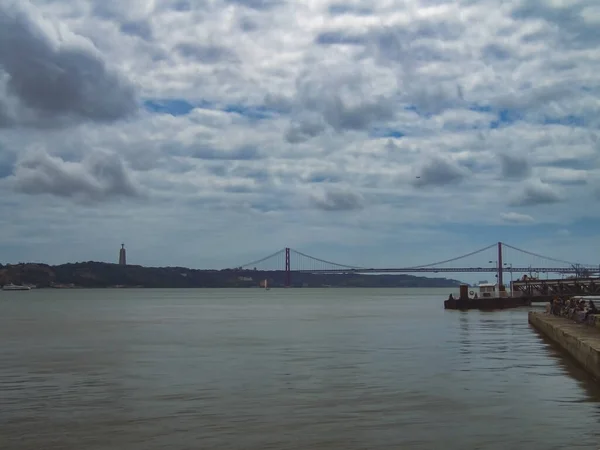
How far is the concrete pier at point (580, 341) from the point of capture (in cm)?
2077

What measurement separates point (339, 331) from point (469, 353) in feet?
51.9

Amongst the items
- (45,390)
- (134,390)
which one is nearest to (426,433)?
(134,390)

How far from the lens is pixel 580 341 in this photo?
78.7 feet

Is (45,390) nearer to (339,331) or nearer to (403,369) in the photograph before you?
(403,369)

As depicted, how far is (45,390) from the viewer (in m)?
19.8

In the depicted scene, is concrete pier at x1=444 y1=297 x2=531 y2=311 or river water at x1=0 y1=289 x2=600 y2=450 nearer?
river water at x1=0 y1=289 x2=600 y2=450

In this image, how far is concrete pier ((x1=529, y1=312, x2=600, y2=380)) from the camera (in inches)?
818

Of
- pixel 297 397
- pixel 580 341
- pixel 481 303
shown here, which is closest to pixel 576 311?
pixel 580 341

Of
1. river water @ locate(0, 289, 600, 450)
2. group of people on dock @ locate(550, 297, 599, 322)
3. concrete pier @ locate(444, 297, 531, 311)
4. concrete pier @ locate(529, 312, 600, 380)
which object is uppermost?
concrete pier @ locate(444, 297, 531, 311)

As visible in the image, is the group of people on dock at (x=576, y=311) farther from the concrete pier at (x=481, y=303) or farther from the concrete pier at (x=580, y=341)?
the concrete pier at (x=481, y=303)

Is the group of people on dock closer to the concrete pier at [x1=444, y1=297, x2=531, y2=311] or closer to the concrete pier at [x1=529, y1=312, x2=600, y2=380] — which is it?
the concrete pier at [x1=529, y1=312, x2=600, y2=380]

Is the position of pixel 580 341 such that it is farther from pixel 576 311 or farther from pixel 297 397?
pixel 576 311

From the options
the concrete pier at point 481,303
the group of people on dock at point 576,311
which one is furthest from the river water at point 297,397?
the concrete pier at point 481,303

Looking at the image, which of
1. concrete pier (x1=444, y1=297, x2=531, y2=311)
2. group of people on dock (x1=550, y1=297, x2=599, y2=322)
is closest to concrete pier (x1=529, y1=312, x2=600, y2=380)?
group of people on dock (x1=550, y1=297, x2=599, y2=322)
